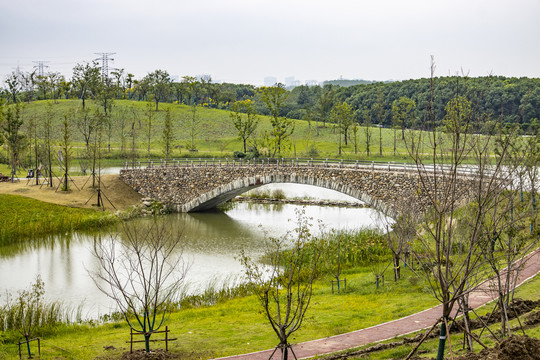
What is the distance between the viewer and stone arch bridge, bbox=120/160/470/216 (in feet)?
128

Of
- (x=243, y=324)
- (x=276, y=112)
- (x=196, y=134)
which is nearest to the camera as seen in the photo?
(x=243, y=324)

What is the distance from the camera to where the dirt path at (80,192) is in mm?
44175

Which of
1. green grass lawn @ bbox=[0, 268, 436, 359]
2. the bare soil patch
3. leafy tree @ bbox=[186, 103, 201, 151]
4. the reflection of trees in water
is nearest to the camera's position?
the bare soil patch

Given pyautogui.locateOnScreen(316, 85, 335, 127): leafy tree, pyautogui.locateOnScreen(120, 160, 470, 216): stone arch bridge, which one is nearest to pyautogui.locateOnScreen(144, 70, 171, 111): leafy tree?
pyautogui.locateOnScreen(316, 85, 335, 127): leafy tree

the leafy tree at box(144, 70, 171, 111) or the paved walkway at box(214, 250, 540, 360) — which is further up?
the leafy tree at box(144, 70, 171, 111)

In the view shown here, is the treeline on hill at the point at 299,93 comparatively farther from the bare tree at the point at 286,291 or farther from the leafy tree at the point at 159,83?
the bare tree at the point at 286,291

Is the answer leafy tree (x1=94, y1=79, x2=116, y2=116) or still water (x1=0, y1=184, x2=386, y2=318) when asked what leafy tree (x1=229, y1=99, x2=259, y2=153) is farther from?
leafy tree (x1=94, y1=79, x2=116, y2=116)

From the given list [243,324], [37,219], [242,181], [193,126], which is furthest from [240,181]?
[193,126]

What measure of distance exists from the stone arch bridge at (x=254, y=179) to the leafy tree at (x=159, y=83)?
195 ft

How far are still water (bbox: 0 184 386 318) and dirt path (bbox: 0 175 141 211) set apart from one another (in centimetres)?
474

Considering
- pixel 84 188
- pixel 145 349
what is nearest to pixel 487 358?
pixel 145 349

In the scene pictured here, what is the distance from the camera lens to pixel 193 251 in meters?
34.1

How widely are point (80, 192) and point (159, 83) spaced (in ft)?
222

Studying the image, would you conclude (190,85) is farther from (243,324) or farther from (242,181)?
→ (243,324)
